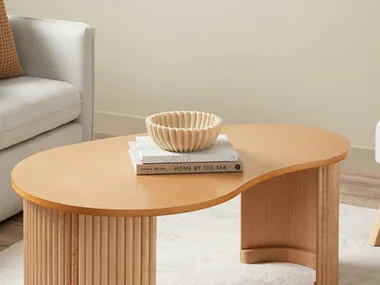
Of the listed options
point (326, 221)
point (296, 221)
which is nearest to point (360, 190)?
point (296, 221)

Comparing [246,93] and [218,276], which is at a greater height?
[246,93]

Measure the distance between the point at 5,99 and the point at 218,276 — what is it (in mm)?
1053

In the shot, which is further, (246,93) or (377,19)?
(246,93)

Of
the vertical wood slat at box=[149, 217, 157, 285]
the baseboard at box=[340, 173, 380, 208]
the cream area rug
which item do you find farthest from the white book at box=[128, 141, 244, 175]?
the baseboard at box=[340, 173, 380, 208]

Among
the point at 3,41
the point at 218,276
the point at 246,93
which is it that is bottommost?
the point at 218,276

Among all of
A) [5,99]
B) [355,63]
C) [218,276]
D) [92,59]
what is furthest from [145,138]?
[355,63]

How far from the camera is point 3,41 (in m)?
3.21

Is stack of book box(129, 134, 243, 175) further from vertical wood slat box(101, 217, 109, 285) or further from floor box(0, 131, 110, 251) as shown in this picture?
floor box(0, 131, 110, 251)

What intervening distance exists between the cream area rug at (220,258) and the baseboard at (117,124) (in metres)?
1.23

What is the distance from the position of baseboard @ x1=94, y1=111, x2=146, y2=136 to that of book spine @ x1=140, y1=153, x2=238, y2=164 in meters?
2.06

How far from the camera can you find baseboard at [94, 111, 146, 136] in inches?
165

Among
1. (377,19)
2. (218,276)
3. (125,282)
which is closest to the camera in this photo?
(125,282)

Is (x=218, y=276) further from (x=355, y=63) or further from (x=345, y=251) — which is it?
(x=355, y=63)

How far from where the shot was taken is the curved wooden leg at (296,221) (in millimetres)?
2354
